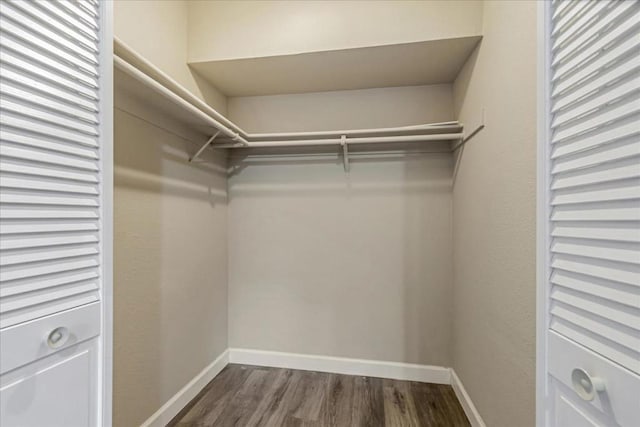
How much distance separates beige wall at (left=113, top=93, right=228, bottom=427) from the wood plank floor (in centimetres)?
23

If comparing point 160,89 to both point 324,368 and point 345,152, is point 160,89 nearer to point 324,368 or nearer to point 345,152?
point 345,152

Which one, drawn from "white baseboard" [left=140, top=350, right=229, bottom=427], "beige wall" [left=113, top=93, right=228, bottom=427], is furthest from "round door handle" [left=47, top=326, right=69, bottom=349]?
"white baseboard" [left=140, top=350, right=229, bottom=427]

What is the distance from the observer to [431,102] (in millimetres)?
2332

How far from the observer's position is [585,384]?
2.12 feet

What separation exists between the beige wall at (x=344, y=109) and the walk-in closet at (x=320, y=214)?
18mm

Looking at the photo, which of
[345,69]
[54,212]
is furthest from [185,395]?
[345,69]

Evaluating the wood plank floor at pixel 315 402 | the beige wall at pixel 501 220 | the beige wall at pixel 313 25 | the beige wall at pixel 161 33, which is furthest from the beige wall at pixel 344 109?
the wood plank floor at pixel 315 402

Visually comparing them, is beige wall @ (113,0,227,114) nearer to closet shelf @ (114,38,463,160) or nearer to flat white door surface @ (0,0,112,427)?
closet shelf @ (114,38,463,160)

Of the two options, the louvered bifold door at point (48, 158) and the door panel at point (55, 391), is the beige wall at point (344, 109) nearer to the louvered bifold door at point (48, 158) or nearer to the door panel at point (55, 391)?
the louvered bifold door at point (48, 158)

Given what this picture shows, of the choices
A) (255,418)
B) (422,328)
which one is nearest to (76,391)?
(255,418)

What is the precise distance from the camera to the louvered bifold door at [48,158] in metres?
0.67

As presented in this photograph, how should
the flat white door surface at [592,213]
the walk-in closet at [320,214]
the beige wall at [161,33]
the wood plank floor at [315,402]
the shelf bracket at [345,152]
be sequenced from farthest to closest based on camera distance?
the shelf bracket at [345,152] < the wood plank floor at [315,402] < the beige wall at [161,33] < the walk-in closet at [320,214] < the flat white door surface at [592,213]

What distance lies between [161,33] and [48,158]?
132cm

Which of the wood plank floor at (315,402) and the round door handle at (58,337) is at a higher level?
the round door handle at (58,337)
